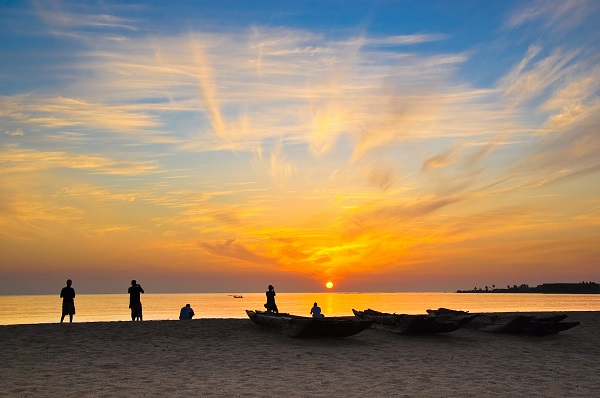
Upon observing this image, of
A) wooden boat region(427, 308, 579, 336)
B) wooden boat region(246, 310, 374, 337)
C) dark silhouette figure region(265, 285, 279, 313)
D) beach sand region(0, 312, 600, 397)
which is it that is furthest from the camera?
dark silhouette figure region(265, 285, 279, 313)

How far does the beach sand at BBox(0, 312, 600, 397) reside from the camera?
11078 millimetres

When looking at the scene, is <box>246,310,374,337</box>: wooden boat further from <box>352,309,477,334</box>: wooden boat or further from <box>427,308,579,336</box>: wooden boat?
<box>427,308,579,336</box>: wooden boat

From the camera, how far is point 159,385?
11281 mm

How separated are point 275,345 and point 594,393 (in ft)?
30.0

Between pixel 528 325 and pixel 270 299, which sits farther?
pixel 270 299

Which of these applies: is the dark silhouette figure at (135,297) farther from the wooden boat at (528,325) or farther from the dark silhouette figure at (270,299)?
the wooden boat at (528,325)

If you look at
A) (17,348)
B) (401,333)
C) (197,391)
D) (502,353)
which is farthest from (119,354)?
(502,353)

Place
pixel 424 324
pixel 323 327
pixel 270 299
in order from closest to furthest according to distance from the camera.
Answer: pixel 323 327 < pixel 424 324 < pixel 270 299

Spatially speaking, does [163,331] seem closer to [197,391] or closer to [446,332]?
[197,391]

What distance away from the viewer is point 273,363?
46.2 feet

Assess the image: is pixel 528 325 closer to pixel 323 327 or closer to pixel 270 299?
pixel 323 327

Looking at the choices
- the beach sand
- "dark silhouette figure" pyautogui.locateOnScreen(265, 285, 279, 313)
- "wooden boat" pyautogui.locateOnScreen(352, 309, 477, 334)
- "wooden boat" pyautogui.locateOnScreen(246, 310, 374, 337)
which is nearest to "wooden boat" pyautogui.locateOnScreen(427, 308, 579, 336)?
the beach sand

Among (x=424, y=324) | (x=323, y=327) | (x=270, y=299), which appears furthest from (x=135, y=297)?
(x=424, y=324)

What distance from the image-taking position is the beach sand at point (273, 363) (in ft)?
36.3
